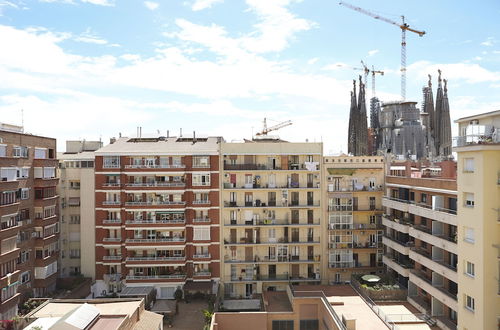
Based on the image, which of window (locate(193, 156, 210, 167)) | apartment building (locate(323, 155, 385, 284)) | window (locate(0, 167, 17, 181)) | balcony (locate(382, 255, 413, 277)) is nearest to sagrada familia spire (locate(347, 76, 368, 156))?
apartment building (locate(323, 155, 385, 284))

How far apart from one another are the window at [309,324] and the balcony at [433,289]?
10.9m

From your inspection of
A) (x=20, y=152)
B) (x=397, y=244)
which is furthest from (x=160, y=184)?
(x=397, y=244)

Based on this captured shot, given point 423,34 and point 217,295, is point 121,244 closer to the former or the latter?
point 217,295

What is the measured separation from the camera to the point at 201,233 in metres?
50.4

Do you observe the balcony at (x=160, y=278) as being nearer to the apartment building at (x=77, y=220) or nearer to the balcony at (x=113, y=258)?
the balcony at (x=113, y=258)

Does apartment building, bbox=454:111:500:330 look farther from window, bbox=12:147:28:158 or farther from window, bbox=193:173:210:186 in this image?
window, bbox=12:147:28:158

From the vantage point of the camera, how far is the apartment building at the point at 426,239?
3512cm

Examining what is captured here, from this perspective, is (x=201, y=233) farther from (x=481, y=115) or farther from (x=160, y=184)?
(x=481, y=115)

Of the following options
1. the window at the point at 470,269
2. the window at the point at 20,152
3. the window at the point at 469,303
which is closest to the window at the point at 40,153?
the window at the point at 20,152

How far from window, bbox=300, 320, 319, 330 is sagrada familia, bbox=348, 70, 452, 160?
178 ft

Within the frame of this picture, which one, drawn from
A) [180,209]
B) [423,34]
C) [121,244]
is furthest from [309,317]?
[423,34]

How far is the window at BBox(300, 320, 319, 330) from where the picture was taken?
42375 millimetres

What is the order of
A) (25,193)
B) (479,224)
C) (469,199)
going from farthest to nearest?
(25,193) < (469,199) < (479,224)

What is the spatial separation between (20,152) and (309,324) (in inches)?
1415
